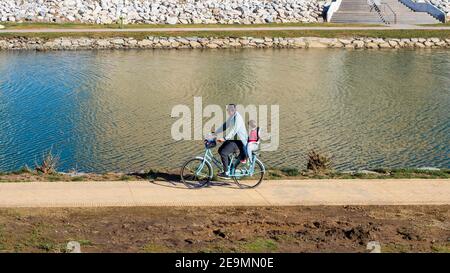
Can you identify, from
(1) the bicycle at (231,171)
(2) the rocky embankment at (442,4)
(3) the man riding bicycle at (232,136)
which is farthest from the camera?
(2) the rocky embankment at (442,4)

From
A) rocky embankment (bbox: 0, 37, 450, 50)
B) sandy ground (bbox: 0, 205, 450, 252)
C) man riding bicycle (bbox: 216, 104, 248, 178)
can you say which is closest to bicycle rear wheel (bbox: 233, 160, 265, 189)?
man riding bicycle (bbox: 216, 104, 248, 178)

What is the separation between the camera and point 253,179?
18906 millimetres

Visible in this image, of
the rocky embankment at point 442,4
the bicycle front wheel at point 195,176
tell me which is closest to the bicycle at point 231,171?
the bicycle front wheel at point 195,176

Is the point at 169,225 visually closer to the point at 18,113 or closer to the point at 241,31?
the point at 18,113

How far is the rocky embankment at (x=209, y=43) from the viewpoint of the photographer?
5784cm

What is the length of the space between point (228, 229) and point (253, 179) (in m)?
3.89

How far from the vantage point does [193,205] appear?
16734 mm

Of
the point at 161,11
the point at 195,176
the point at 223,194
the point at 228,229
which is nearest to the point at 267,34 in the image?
the point at 161,11

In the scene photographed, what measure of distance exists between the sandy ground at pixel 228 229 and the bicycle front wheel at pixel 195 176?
1.81 metres

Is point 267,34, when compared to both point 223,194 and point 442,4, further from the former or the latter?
point 223,194

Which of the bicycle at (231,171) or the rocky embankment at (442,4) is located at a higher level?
the rocky embankment at (442,4)

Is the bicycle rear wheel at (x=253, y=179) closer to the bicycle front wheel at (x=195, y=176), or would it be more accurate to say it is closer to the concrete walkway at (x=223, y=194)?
the concrete walkway at (x=223, y=194)

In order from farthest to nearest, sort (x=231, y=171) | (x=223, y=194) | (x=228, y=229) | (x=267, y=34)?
(x=267, y=34), (x=231, y=171), (x=223, y=194), (x=228, y=229)
